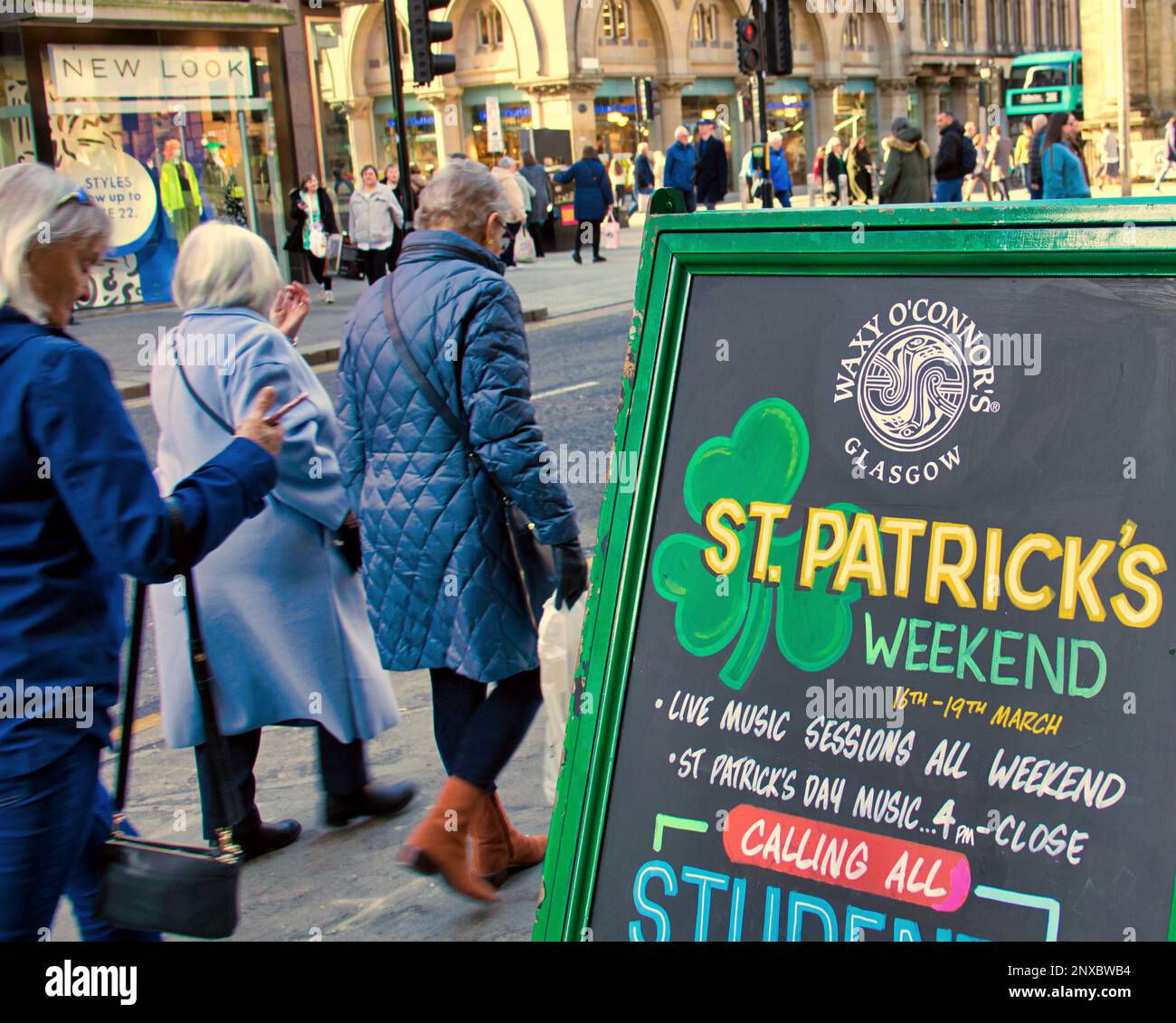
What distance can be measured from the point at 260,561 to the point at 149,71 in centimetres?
1584

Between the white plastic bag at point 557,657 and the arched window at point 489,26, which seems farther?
the arched window at point 489,26

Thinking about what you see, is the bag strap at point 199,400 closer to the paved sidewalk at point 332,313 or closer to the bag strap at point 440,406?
the bag strap at point 440,406

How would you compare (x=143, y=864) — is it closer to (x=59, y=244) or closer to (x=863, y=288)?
(x=59, y=244)

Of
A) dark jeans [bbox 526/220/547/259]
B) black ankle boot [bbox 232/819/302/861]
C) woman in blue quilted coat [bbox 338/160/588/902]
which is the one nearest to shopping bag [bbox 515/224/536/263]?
dark jeans [bbox 526/220/547/259]

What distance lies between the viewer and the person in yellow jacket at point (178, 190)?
714 inches

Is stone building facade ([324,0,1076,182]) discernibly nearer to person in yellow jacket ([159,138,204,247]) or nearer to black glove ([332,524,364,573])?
person in yellow jacket ([159,138,204,247])

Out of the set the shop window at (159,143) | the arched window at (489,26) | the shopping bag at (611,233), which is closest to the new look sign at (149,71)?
the shop window at (159,143)

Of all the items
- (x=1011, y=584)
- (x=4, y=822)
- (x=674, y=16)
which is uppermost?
(x=674, y=16)

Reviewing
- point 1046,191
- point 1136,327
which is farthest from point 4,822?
point 1046,191

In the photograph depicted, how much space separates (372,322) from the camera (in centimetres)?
348

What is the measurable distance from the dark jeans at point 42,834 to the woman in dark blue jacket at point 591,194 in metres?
19.3

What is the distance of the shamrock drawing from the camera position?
85.4 inches

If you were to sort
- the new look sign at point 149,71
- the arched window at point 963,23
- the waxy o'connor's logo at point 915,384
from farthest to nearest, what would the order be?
the arched window at point 963,23 < the new look sign at point 149,71 < the waxy o'connor's logo at point 915,384
